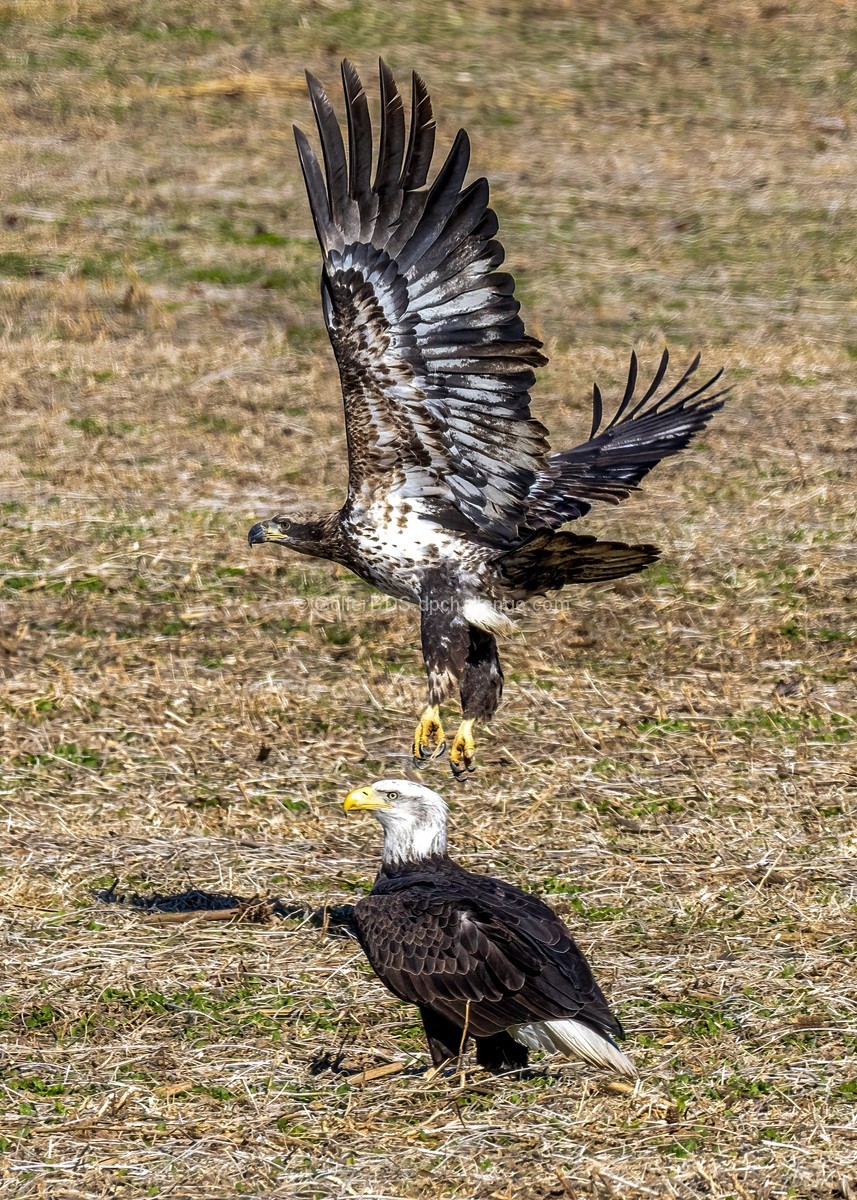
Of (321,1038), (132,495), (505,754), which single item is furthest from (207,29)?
(321,1038)

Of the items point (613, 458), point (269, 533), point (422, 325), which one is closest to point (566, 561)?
point (422, 325)

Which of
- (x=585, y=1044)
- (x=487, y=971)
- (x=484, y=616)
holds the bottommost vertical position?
(x=585, y=1044)

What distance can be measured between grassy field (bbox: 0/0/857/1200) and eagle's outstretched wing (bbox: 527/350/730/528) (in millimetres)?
1192

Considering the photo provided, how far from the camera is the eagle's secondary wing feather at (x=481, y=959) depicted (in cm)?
513

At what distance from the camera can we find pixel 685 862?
702cm

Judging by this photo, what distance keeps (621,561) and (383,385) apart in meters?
1.18

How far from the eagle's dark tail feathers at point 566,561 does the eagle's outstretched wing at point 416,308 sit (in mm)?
479

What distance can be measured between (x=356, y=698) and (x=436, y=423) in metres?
2.05

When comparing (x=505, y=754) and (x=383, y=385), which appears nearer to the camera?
(x=383, y=385)

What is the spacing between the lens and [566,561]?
6.82m

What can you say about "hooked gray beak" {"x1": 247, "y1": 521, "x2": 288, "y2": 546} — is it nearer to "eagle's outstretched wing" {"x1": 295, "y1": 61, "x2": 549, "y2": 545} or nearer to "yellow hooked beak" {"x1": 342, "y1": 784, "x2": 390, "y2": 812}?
"eagle's outstretched wing" {"x1": 295, "y1": 61, "x2": 549, "y2": 545}

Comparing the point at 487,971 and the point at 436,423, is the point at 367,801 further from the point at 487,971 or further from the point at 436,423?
the point at 436,423

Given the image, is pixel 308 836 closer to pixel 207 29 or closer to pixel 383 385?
pixel 383 385

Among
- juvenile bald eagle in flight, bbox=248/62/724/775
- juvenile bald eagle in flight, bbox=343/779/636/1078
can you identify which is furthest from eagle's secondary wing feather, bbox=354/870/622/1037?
juvenile bald eagle in flight, bbox=248/62/724/775
